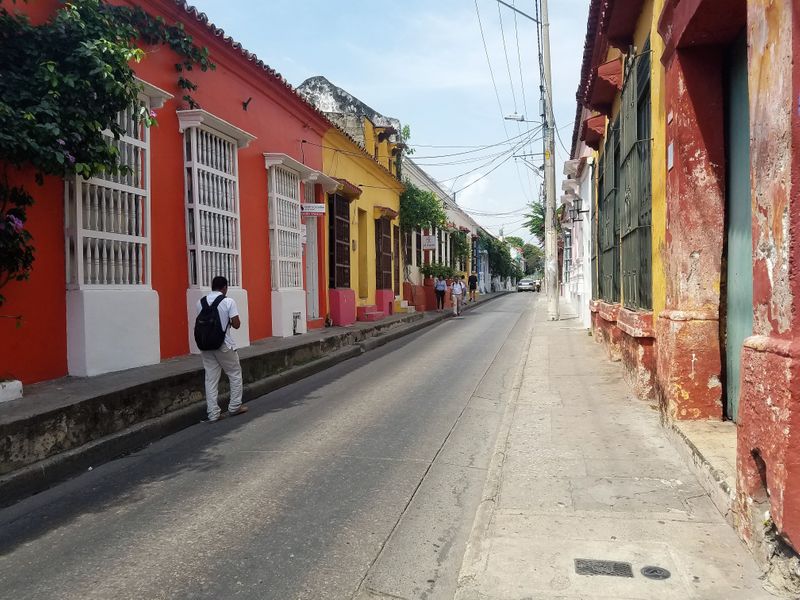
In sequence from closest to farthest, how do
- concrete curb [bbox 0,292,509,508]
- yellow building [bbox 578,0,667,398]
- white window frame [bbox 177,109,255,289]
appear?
concrete curb [bbox 0,292,509,508]
yellow building [bbox 578,0,667,398]
white window frame [bbox 177,109,255,289]

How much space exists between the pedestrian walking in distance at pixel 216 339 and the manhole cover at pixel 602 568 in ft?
15.2

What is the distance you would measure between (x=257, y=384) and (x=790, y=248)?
7196 millimetres

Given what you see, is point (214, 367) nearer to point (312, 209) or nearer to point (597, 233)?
point (312, 209)

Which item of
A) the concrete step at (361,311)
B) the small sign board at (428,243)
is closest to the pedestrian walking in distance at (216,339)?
the concrete step at (361,311)

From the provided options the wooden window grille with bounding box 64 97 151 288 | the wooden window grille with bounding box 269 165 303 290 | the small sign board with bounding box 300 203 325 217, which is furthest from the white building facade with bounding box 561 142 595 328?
the wooden window grille with bounding box 64 97 151 288

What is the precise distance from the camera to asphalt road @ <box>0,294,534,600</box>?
335 cm

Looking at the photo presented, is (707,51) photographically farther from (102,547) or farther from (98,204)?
(98,204)

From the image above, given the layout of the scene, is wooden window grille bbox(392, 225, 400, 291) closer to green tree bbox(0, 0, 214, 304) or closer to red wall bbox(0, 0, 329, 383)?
red wall bbox(0, 0, 329, 383)

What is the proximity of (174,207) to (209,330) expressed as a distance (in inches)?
118

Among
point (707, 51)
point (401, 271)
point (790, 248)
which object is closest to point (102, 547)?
point (790, 248)

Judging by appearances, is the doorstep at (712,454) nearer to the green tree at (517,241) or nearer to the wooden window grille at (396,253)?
the wooden window grille at (396,253)

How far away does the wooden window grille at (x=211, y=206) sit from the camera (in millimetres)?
9391

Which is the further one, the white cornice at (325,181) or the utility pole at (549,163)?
the utility pole at (549,163)

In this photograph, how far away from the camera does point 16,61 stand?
627 cm
